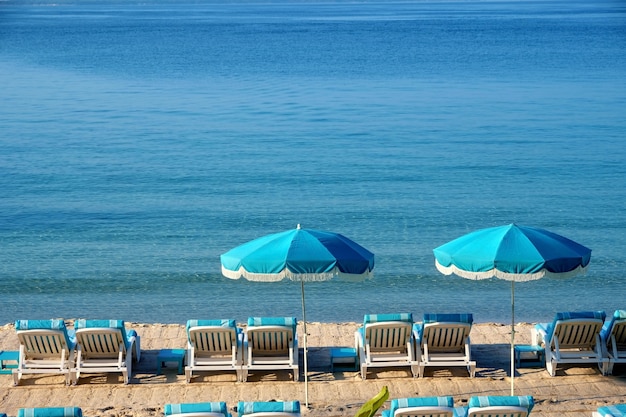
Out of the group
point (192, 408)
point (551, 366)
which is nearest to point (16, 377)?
point (192, 408)

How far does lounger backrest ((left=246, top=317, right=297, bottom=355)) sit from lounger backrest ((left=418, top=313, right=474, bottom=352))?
148 cm

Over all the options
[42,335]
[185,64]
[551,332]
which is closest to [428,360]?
[551,332]

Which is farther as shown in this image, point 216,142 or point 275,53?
point 275,53

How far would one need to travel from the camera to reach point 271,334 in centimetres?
1140

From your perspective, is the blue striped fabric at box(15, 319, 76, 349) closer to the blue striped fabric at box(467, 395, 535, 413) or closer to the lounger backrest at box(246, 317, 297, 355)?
the lounger backrest at box(246, 317, 297, 355)

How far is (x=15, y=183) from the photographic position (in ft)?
91.7

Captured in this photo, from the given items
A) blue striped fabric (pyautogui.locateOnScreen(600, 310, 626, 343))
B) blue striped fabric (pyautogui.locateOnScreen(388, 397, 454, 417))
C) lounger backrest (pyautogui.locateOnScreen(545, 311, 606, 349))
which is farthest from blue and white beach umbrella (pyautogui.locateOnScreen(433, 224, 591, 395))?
blue striped fabric (pyautogui.locateOnScreen(388, 397, 454, 417))

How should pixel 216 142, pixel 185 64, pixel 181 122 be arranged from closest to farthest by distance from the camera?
pixel 216 142 < pixel 181 122 < pixel 185 64

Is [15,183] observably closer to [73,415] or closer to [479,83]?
[73,415]

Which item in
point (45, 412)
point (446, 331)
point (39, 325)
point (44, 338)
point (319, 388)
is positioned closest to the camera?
point (45, 412)

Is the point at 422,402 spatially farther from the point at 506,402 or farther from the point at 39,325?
the point at 39,325

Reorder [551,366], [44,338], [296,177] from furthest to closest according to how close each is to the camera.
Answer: [296,177], [551,366], [44,338]

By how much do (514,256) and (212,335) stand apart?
3423 millimetres

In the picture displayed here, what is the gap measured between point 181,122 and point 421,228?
1813 cm
